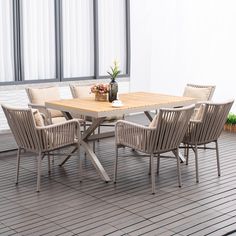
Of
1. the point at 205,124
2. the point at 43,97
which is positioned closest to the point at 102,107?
the point at 205,124

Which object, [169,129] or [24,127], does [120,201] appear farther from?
[24,127]

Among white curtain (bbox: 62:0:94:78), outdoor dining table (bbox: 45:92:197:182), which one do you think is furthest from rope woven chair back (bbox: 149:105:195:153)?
white curtain (bbox: 62:0:94:78)

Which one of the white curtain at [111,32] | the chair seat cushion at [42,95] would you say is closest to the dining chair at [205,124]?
the chair seat cushion at [42,95]

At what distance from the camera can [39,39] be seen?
7.90 m

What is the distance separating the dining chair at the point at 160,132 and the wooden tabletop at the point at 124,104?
0.80 feet

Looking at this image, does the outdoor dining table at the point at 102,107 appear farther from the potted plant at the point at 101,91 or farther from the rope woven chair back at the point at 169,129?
the rope woven chair back at the point at 169,129

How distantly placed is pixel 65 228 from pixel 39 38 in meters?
4.72

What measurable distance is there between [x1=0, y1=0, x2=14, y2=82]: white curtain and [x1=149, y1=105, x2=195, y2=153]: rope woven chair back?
369 cm

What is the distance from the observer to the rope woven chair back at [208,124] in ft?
16.3

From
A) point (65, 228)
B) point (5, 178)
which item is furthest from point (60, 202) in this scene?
point (5, 178)

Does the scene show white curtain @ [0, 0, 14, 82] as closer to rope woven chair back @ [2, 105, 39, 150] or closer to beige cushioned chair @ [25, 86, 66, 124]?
beige cushioned chair @ [25, 86, 66, 124]

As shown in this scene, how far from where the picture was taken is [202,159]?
5.95 meters

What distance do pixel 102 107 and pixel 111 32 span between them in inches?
160

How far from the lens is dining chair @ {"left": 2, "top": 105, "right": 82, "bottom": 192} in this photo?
15.3 feet
